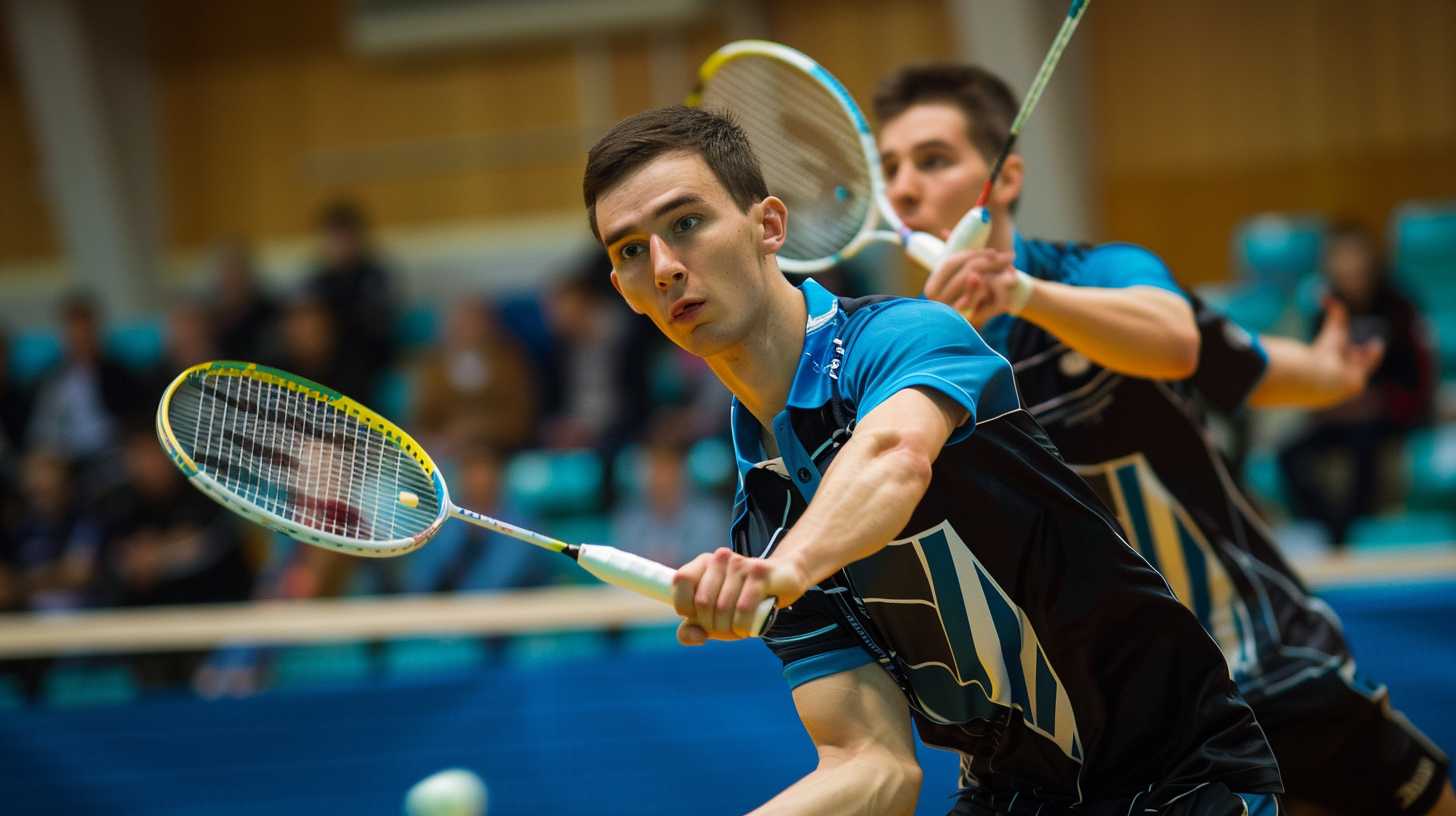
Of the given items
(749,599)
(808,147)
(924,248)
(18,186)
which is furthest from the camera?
(18,186)

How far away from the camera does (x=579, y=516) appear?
8.45 meters

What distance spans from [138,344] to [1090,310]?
30.0 ft

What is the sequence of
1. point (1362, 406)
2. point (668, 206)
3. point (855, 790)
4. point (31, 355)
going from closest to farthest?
point (668, 206) → point (855, 790) → point (1362, 406) → point (31, 355)

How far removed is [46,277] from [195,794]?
27.4ft

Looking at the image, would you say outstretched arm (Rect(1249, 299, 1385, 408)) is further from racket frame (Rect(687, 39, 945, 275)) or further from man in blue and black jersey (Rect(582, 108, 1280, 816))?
man in blue and black jersey (Rect(582, 108, 1280, 816))

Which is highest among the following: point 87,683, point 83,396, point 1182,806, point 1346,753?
point 1182,806

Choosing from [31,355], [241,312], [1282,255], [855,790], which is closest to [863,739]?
[855,790]

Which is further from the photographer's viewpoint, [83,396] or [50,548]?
[83,396]

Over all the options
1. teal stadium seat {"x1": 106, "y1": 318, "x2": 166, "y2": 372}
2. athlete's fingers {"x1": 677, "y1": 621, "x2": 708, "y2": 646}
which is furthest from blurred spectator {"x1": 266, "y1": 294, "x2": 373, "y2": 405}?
athlete's fingers {"x1": 677, "y1": 621, "x2": 708, "y2": 646}

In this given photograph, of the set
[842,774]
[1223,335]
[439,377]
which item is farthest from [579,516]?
[842,774]

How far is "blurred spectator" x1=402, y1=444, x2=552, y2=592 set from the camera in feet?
23.4

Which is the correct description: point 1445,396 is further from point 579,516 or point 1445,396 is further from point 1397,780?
point 1397,780

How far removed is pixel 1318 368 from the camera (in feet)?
12.5

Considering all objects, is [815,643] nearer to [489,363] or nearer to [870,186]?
[870,186]
